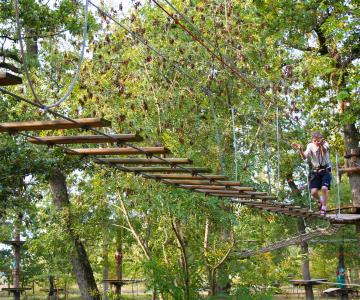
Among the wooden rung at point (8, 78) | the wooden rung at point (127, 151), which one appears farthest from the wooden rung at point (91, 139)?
the wooden rung at point (8, 78)

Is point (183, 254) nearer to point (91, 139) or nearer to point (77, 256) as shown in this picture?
point (77, 256)

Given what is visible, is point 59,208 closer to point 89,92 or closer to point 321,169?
point 89,92

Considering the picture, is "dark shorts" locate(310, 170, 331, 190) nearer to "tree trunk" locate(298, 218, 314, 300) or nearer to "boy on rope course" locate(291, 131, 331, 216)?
"boy on rope course" locate(291, 131, 331, 216)

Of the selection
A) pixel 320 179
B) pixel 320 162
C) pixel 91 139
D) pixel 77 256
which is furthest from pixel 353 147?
pixel 91 139

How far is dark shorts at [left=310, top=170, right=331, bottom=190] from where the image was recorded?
6200 millimetres

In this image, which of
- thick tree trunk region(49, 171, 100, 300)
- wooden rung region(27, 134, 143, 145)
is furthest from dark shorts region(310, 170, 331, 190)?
thick tree trunk region(49, 171, 100, 300)

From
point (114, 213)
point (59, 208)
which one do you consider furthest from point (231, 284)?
point (59, 208)

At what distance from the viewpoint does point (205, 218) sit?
874cm

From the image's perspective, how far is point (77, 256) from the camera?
9.62m

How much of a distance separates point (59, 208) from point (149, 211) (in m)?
1.79

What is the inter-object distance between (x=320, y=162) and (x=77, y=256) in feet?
16.2

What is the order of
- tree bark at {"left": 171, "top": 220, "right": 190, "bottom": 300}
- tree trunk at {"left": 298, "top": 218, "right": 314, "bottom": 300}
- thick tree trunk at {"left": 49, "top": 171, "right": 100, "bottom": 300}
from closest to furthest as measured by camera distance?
tree bark at {"left": 171, "top": 220, "right": 190, "bottom": 300} → thick tree trunk at {"left": 49, "top": 171, "right": 100, "bottom": 300} → tree trunk at {"left": 298, "top": 218, "right": 314, "bottom": 300}

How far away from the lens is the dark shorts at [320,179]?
620 cm

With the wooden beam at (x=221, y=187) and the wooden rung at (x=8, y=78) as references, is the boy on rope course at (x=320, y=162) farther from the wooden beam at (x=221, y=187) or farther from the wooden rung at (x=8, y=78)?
the wooden rung at (x=8, y=78)
